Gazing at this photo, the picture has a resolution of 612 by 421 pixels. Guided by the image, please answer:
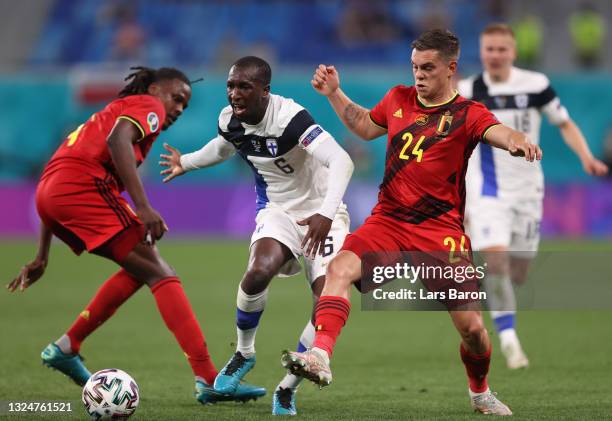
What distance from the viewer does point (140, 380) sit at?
7559 mm

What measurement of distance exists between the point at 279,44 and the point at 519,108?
1789 cm

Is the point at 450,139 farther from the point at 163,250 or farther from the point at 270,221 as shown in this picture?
the point at 163,250

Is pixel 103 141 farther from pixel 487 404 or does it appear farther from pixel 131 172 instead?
pixel 487 404

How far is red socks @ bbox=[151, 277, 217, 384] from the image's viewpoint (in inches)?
256

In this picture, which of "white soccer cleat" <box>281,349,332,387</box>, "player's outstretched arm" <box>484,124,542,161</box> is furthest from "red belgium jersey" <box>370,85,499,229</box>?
"white soccer cleat" <box>281,349,332,387</box>

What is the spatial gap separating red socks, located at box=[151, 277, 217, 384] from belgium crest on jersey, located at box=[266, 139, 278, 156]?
1.01 m

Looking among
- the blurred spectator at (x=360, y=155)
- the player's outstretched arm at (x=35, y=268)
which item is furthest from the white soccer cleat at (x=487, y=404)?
the blurred spectator at (x=360, y=155)

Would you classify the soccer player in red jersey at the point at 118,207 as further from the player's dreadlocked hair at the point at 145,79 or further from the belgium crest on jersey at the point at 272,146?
the belgium crest on jersey at the point at 272,146

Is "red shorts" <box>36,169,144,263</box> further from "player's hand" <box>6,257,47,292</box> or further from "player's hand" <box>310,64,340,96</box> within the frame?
"player's hand" <box>310,64,340,96</box>

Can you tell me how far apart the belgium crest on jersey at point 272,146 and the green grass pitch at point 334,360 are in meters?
1.61

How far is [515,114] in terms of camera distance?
9008mm

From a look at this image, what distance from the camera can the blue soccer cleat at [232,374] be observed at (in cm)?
653

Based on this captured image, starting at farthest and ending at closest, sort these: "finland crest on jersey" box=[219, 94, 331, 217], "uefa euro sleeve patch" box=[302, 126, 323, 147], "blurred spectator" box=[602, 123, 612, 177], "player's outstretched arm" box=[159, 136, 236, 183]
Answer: "blurred spectator" box=[602, 123, 612, 177]
"player's outstretched arm" box=[159, 136, 236, 183]
"finland crest on jersey" box=[219, 94, 331, 217]
"uefa euro sleeve patch" box=[302, 126, 323, 147]

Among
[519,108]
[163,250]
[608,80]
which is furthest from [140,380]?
[608,80]
